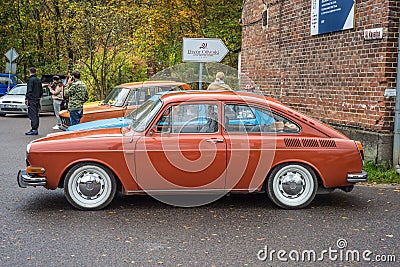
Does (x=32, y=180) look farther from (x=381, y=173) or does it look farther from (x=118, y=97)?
(x=118, y=97)

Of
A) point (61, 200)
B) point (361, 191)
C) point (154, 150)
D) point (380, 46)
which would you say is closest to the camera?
point (154, 150)

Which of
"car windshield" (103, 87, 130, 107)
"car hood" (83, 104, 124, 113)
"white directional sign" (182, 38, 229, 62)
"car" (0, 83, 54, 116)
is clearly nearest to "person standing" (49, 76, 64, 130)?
"car hood" (83, 104, 124, 113)

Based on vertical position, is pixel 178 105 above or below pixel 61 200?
above

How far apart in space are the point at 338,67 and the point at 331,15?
109cm

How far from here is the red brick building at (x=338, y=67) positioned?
9.87 meters

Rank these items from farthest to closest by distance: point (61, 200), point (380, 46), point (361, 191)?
point (380, 46), point (361, 191), point (61, 200)

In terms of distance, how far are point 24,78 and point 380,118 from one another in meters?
32.6

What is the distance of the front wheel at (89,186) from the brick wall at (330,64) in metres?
5.31

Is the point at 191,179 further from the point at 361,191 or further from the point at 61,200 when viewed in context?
the point at 361,191

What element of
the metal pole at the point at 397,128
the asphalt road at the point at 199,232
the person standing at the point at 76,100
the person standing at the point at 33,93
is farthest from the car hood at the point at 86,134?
the person standing at the point at 33,93

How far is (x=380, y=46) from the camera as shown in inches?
391

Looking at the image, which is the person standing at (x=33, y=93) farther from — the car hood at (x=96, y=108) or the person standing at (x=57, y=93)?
the car hood at (x=96, y=108)

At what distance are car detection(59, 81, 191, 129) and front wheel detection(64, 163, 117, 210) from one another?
6.11m

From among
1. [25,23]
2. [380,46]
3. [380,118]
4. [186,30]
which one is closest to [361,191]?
[380,118]
